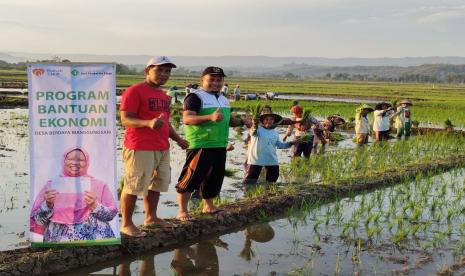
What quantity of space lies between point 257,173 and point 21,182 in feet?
10.3

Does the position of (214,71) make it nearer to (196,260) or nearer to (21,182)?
(196,260)

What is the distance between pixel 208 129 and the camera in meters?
4.74

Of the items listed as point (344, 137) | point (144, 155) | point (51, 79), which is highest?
point (51, 79)

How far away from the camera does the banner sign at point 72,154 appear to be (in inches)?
151

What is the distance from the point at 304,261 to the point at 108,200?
163cm

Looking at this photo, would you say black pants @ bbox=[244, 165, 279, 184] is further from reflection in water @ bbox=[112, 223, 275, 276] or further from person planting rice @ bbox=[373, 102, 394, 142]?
person planting rice @ bbox=[373, 102, 394, 142]

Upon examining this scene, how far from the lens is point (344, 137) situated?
14836 mm

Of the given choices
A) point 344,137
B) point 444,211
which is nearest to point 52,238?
point 444,211

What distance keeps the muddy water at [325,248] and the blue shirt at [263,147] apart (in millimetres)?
943

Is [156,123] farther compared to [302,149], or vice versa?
[302,149]

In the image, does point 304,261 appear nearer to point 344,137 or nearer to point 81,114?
point 81,114

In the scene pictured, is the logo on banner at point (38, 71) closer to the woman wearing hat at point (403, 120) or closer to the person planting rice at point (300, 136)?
the person planting rice at point (300, 136)

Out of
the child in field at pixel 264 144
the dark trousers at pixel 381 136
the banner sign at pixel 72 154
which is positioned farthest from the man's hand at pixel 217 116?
the dark trousers at pixel 381 136

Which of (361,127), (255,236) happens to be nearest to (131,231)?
(255,236)
